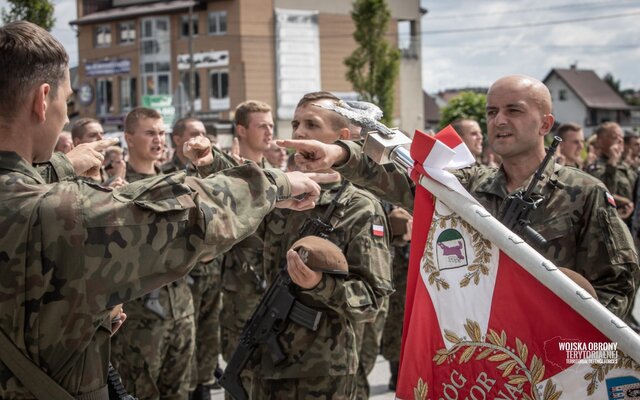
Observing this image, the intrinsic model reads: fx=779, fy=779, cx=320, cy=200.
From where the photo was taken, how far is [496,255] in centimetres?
281

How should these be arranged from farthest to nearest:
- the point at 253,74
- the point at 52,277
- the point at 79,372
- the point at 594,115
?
the point at 594,115
the point at 253,74
the point at 79,372
the point at 52,277

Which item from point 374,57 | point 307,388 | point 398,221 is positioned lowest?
point 307,388

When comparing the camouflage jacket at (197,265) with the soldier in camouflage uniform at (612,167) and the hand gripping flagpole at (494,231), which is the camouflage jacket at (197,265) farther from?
the soldier in camouflage uniform at (612,167)

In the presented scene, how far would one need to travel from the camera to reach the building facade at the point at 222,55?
4622 centimetres

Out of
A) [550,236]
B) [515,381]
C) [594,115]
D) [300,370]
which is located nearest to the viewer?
[515,381]

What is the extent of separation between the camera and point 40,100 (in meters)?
2.33

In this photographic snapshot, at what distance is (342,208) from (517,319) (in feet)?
5.98

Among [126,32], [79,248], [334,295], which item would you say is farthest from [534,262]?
[126,32]

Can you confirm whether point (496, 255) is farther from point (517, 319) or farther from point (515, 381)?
point (515, 381)

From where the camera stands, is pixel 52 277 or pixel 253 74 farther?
pixel 253 74

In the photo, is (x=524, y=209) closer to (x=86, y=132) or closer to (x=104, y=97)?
(x=86, y=132)

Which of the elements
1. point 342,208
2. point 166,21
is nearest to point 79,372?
point 342,208

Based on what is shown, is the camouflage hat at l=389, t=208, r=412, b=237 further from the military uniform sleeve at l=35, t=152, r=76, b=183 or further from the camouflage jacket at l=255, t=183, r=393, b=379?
the military uniform sleeve at l=35, t=152, r=76, b=183

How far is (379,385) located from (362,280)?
3.92 m
